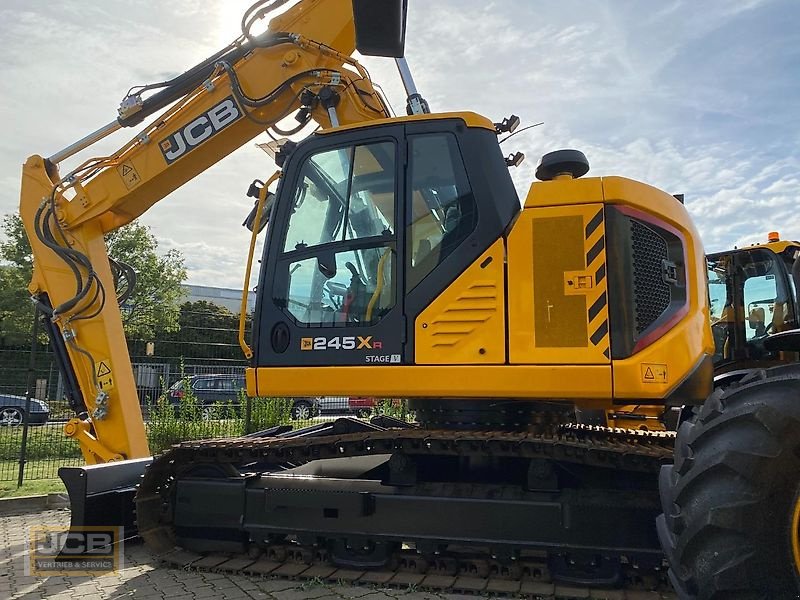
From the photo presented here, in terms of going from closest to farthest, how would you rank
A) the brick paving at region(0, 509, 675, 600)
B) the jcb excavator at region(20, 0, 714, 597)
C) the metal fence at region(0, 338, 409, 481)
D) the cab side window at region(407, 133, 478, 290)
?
the jcb excavator at region(20, 0, 714, 597) < the brick paving at region(0, 509, 675, 600) < the cab side window at region(407, 133, 478, 290) < the metal fence at region(0, 338, 409, 481)

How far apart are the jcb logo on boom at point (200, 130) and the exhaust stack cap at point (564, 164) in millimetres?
2807

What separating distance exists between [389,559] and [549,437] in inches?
54.4

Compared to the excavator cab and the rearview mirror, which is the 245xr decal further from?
the rearview mirror

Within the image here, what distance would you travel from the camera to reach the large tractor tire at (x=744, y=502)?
238 centimetres

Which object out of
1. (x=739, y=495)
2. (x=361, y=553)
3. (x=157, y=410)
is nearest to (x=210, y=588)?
(x=361, y=553)

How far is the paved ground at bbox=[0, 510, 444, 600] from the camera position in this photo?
13.3 ft

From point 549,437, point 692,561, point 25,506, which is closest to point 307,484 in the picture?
point 549,437

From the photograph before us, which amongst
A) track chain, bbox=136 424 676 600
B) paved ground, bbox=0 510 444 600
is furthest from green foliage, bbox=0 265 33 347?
track chain, bbox=136 424 676 600

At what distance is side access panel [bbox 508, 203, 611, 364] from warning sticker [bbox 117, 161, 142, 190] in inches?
150

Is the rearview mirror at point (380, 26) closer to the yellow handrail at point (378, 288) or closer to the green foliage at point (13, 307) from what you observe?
the yellow handrail at point (378, 288)

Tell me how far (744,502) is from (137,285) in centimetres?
2423

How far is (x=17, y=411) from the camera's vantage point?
1232cm

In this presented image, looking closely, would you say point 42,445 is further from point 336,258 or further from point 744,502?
point 744,502

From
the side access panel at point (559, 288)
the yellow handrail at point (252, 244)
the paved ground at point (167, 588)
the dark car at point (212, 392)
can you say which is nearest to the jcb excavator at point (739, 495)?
the side access panel at point (559, 288)
